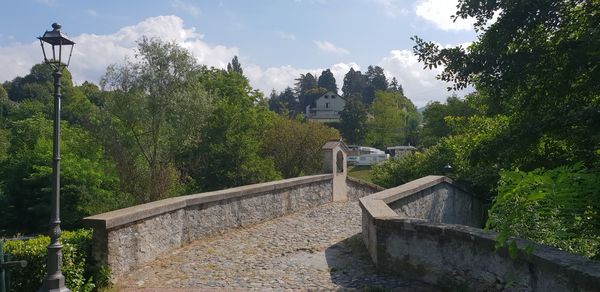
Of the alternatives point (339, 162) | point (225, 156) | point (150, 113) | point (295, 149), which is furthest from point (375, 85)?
point (339, 162)

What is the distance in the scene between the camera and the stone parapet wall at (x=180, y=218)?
661cm

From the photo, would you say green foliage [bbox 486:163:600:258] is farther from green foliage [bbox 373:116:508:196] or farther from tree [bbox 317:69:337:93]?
tree [bbox 317:69:337:93]

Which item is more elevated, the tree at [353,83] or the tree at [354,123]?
the tree at [353,83]

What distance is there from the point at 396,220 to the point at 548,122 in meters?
2.43

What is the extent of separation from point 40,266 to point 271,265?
10.5 feet

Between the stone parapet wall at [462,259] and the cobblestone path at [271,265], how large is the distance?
279 millimetres

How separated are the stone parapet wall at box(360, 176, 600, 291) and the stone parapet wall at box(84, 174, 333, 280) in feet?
9.48

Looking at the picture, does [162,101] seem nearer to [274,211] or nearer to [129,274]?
[274,211]

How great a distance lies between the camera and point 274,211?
39.8 ft

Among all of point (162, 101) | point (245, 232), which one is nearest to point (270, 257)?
point (245, 232)

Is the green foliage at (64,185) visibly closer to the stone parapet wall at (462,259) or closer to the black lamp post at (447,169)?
the black lamp post at (447,169)

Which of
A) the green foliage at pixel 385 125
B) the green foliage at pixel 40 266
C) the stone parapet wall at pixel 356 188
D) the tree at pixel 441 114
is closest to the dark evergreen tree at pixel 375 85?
the green foliage at pixel 385 125

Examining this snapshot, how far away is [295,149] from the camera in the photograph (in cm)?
2684

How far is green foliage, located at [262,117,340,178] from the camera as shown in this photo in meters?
26.5
